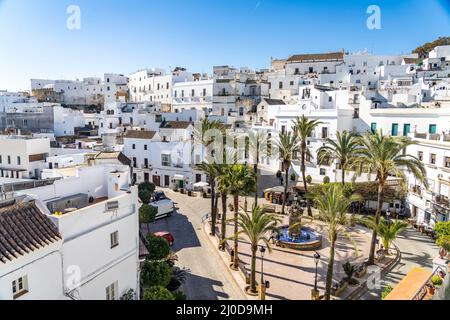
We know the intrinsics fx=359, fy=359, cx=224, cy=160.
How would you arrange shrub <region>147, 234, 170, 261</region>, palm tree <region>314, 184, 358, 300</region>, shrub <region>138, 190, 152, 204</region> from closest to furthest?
palm tree <region>314, 184, 358, 300</region>, shrub <region>147, 234, 170, 261</region>, shrub <region>138, 190, 152, 204</region>

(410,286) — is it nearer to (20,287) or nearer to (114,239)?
(114,239)

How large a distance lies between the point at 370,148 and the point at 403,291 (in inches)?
468

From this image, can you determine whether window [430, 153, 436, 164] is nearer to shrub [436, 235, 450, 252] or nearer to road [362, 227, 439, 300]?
road [362, 227, 439, 300]

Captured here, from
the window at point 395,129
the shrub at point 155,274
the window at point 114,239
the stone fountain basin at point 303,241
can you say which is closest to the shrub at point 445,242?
the stone fountain basin at point 303,241

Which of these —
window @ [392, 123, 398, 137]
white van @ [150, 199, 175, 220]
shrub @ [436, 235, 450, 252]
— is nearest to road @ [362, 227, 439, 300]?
shrub @ [436, 235, 450, 252]

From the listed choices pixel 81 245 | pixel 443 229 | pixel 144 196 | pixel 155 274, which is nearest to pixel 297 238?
pixel 443 229

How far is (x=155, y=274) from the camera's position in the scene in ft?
45.7

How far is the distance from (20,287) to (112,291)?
371 centimetres

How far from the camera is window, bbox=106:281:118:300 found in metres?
11.4

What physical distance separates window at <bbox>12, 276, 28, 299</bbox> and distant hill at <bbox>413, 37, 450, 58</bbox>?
232ft

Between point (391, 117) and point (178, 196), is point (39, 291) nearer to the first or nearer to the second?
point (178, 196)

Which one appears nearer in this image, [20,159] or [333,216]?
[333,216]
